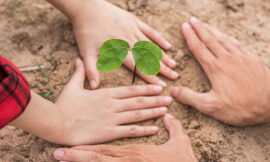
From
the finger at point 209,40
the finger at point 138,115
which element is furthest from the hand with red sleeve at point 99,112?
the finger at point 209,40

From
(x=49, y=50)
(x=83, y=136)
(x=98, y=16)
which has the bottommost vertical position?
(x=83, y=136)

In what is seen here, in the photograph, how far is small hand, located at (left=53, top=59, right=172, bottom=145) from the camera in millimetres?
1436

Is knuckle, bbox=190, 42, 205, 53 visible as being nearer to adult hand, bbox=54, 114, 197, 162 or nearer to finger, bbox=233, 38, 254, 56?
finger, bbox=233, 38, 254, 56

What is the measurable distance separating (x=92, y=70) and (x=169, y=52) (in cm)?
57

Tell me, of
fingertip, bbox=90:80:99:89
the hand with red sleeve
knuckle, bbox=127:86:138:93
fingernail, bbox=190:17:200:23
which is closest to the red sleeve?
the hand with red sleeve

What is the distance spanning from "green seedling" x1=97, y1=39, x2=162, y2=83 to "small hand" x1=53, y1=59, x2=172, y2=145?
352mm

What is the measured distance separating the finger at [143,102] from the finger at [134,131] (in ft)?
0.43

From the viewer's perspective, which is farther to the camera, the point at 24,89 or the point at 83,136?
the point at 83,136

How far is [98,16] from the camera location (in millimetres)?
1696

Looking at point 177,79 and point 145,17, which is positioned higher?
point 145,17

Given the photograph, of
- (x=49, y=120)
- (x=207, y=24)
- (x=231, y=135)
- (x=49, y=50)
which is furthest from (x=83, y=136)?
(x=207, y=24)

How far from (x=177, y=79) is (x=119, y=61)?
0.59m

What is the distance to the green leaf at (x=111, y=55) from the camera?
123 cm

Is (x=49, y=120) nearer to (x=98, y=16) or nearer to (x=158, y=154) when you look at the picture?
(x=158, y=154)
